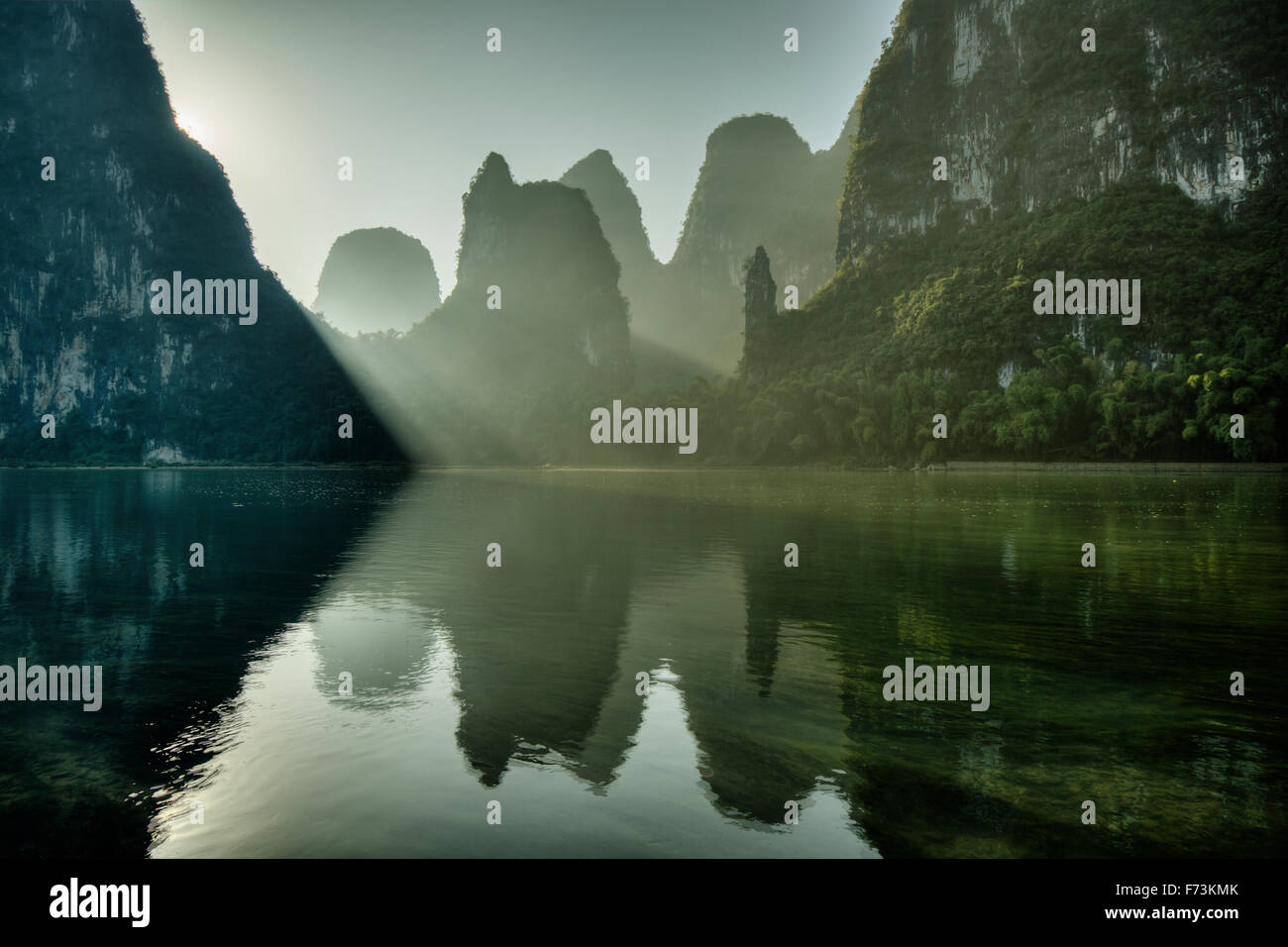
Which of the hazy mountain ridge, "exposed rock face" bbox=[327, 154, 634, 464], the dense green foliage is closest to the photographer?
the dense green foliage

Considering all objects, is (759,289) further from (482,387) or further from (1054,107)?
(482,387)

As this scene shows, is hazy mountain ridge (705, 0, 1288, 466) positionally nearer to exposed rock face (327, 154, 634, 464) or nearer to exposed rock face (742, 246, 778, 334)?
exposed rock face (742, 246, 778, 334)

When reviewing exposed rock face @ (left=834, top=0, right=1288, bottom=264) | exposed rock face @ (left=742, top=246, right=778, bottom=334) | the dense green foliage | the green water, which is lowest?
the green water

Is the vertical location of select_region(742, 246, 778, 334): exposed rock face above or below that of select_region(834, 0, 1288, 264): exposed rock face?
below

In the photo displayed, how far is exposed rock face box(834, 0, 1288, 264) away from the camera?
385 feet

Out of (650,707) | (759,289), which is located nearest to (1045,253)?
(759,289)

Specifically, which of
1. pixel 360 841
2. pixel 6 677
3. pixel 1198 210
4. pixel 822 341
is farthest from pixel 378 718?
pixel 822 341

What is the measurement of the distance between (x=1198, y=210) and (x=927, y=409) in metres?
55.8

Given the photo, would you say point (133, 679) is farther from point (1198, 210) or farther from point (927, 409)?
point (1198, 210)

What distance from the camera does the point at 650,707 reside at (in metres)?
9.47

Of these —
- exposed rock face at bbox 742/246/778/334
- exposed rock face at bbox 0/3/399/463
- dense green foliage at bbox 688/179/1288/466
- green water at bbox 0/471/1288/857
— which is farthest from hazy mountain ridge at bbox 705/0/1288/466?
exposed rock face at bbox 0/3/399/463

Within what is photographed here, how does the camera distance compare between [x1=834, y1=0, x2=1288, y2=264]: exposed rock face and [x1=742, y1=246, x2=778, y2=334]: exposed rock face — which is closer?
[x1=834, y1=0, x2=1288, y2=264]: exposed rock face

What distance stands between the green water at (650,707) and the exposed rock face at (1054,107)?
411 feet

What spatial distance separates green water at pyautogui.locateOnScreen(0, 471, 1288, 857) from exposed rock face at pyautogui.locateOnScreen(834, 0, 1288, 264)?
125 meters
